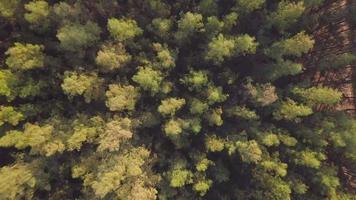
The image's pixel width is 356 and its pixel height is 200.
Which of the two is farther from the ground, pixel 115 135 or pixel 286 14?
pixel 286 14

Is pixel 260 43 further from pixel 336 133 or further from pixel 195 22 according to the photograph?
pixel 336 133

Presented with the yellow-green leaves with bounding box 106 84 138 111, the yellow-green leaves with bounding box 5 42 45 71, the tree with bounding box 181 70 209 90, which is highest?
the yellow-green leaves with bounding box 5 42 45 71

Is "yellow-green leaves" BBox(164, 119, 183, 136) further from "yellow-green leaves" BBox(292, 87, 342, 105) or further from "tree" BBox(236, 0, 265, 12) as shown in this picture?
"tree" BBox(236, 0, 265, 12)

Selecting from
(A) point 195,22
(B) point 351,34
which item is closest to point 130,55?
(A) point 195,22

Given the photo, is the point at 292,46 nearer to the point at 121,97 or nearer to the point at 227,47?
the point at 227,47

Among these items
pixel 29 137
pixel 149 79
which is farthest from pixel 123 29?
pixel 29 137

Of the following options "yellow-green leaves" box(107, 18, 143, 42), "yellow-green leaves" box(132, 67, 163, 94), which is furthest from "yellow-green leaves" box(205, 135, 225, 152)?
"yellow-green leaves" box(107, 18, 143, 42)
